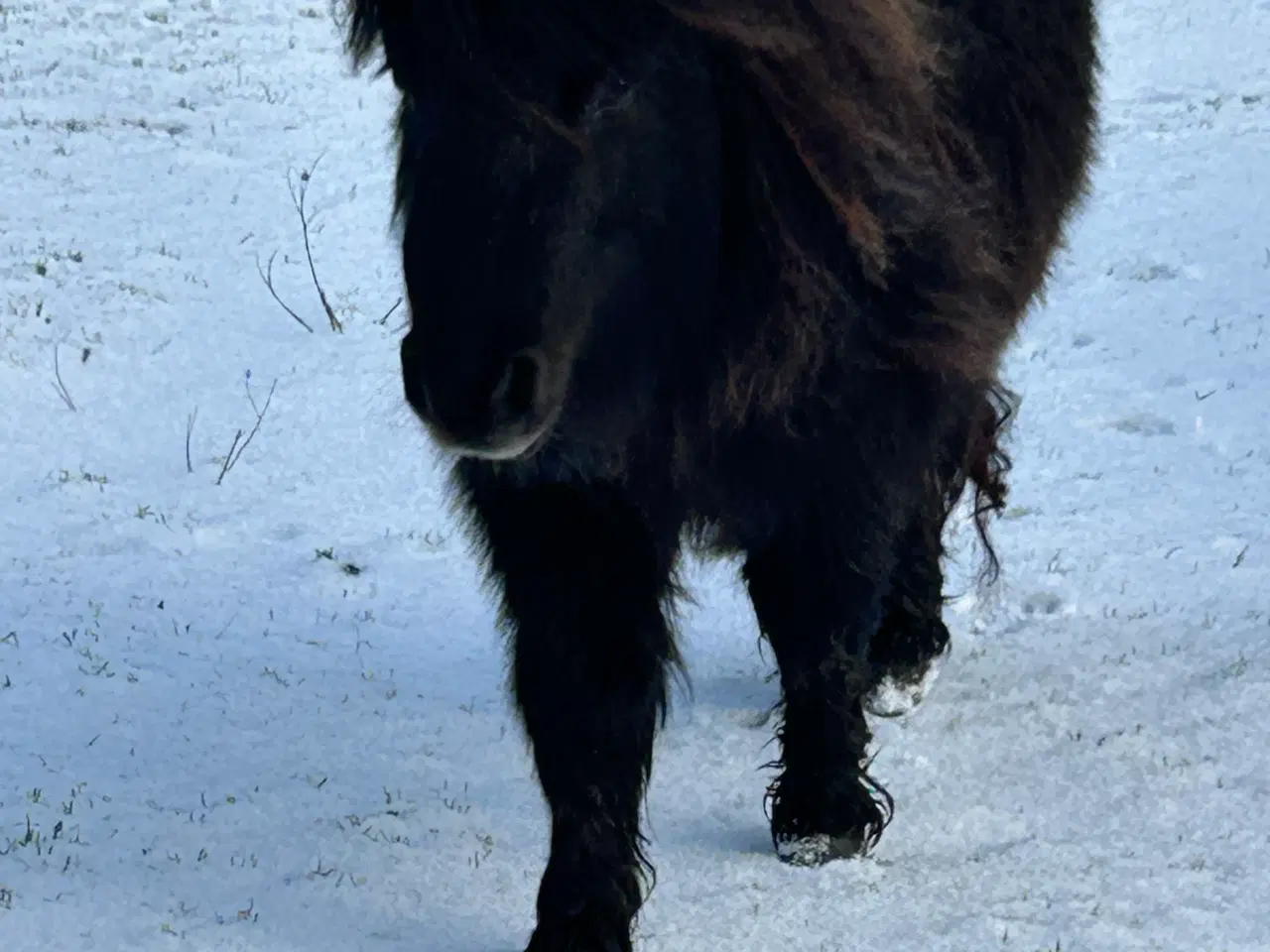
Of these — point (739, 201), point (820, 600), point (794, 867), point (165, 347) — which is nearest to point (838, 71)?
point (739, 201)

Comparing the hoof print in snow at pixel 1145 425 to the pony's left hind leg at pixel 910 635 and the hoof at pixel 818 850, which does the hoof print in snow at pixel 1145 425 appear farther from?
the hoof at pixel 818 850

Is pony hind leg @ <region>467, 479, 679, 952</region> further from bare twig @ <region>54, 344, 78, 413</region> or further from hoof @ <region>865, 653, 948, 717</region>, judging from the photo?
bare twig @ <region>54, 344, 78, 413</region>

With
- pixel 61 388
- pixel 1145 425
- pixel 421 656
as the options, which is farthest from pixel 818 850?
pixel 61 388

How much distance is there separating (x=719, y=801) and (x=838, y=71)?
1703mm

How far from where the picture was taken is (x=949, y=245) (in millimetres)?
2768

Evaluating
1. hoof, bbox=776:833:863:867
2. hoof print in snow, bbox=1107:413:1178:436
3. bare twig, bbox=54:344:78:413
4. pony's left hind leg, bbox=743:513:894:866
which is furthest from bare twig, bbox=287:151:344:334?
hoof, bbox=776:833:863:867

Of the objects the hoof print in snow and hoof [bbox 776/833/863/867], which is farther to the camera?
the hoof print in snow

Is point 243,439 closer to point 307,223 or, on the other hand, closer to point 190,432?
point 190,432

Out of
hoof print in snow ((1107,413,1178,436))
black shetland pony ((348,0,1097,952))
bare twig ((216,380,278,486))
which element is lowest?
bare twig ((216,380,278,486))

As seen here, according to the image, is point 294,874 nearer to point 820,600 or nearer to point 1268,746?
point 820,600

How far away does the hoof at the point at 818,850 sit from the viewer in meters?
3.16

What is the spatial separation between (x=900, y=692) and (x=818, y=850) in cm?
83

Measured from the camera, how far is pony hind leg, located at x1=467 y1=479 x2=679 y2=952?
270cm

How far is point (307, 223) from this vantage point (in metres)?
8.34
